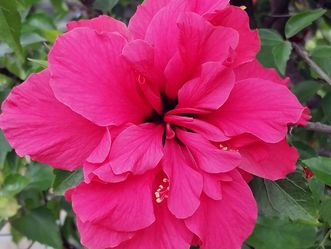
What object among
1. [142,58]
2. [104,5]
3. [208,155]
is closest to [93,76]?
[142,58]

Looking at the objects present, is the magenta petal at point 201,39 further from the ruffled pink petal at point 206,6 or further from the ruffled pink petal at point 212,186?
the ruffled pink petal at point 212,186

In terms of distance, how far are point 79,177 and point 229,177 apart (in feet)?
0.83

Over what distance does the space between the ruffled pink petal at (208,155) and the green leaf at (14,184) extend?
505 mm

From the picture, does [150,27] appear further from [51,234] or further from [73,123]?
[51,234]

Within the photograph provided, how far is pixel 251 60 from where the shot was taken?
66 cm

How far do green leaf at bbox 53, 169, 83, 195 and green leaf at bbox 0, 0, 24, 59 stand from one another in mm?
221

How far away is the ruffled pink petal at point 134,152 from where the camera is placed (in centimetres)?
58

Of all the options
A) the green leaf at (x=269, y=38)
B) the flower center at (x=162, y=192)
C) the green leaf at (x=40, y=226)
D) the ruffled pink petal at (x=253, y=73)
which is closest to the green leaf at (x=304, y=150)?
the green leaf at (x=269, y=38)

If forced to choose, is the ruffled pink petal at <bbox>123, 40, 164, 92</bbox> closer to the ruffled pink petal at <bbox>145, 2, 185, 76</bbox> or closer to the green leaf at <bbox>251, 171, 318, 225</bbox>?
the ruffled pink petal at <bbox>145, 2, 185, 76</bbox>

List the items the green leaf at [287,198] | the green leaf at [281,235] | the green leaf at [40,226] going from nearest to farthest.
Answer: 1. the green leaf at [287,198]
2. the green leaf at [281,235]
3. the green leaf at [40,226]

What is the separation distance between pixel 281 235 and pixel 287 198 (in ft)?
0.48

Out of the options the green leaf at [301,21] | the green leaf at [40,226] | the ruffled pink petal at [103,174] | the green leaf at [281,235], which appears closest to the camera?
the ruffled pink petal at [103,174]

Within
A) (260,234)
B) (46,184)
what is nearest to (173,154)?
(260,234)

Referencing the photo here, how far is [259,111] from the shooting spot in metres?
0.62
